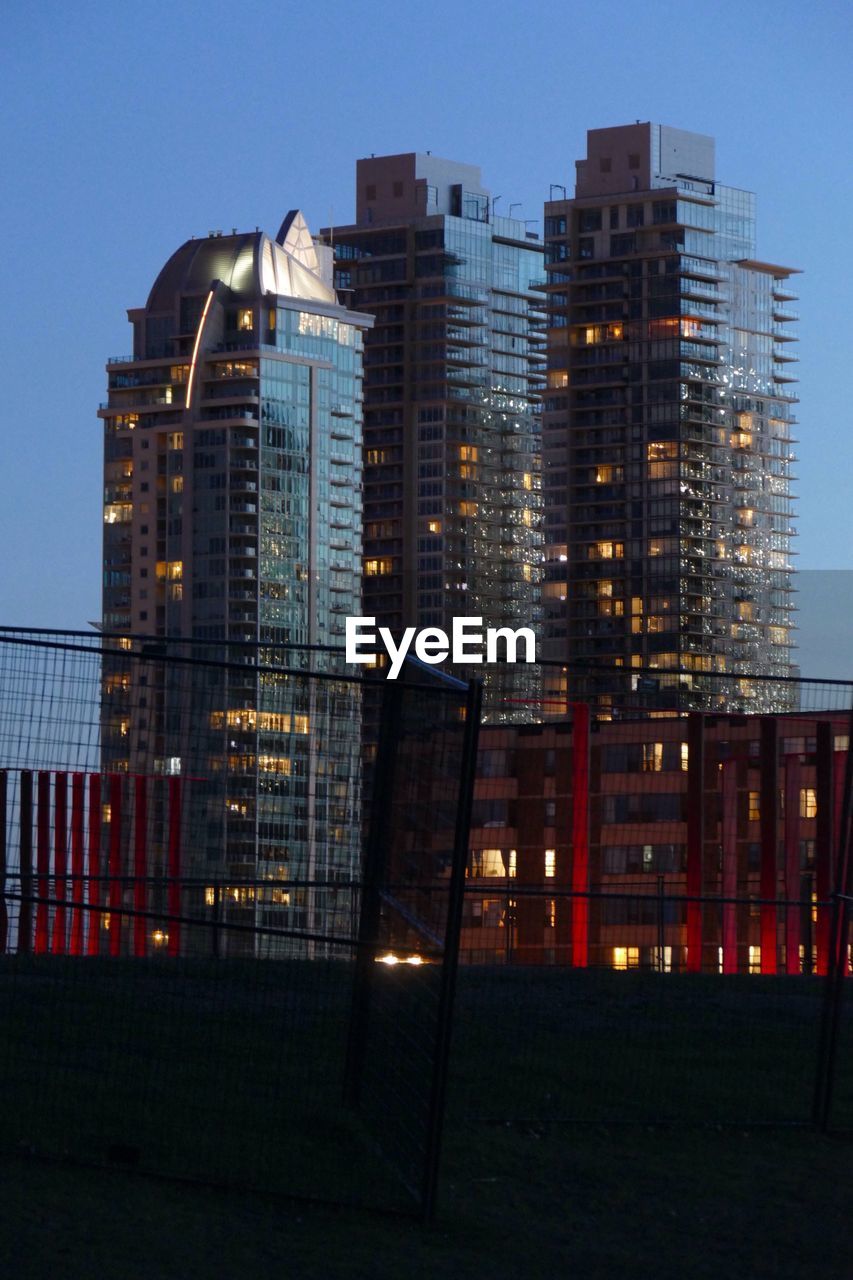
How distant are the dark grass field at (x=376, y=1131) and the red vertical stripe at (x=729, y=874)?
1.32m

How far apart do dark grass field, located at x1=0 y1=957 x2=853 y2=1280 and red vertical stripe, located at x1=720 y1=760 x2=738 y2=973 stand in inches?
52.1

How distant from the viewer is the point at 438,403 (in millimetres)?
140250

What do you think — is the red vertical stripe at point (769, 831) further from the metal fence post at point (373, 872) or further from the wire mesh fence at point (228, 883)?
the metal fence post at point (373, 872)

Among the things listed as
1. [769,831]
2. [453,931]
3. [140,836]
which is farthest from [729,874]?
[453,931]

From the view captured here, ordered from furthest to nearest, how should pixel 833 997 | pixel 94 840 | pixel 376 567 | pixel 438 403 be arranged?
pixel 438 403, pixel 376 567, pixel 833 997, pixel 94 840

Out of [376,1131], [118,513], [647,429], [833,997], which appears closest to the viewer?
[376,1131]

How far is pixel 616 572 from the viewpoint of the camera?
434 feet

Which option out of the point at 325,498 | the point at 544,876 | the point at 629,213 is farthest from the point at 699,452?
the point at 544,876

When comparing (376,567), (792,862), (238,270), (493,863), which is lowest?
(792,862)

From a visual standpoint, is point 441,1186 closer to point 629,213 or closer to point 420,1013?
point 420,1013

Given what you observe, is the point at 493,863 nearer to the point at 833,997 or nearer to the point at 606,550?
the point at 833,997

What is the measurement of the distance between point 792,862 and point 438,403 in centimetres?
12708

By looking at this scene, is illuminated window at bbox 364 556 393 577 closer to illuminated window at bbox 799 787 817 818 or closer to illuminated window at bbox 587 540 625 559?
illuminated window at bbox 587 540 625 559

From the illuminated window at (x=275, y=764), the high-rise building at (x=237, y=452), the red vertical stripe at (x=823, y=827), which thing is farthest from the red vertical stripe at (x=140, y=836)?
the high-rise building at (x=237, y=452)
